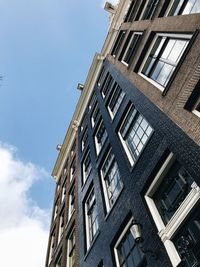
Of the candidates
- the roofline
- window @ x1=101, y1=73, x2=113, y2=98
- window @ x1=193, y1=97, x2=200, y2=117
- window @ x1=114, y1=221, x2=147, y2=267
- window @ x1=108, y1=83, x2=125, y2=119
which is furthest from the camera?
the roofline

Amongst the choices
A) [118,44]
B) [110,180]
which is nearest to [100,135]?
[110,180]

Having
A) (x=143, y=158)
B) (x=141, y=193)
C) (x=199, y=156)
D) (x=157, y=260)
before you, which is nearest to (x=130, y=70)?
(x=143, y=158)

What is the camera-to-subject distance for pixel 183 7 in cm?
1009

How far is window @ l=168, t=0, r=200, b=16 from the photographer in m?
9.05

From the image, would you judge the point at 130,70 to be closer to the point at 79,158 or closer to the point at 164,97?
the point at 164,97

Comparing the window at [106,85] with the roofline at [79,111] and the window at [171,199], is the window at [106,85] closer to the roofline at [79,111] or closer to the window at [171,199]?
the roofline at [79,111]

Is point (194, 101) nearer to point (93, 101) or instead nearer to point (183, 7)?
point (183, 7)

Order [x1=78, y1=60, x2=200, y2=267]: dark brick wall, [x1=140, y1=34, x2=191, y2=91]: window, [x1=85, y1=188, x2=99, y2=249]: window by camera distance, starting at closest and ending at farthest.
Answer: [x1=78, y1=60, x2=200, y2=267]: dark brick wall, [x1=140, y1=34, x2=191, y2=91]: window, [x1=85, y1=188, x2=99, y2=249]: window

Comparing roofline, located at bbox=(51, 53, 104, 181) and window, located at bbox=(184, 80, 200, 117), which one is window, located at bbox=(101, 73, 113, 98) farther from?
window, located at bbox=(184, 80, 200, 117)

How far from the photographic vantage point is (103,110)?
57.2 feet

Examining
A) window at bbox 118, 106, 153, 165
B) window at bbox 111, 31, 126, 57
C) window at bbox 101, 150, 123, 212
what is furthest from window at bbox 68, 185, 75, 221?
window at bbox 111, 31, 126, 57

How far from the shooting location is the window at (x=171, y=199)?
6402 mm

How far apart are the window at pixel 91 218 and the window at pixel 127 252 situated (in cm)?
289

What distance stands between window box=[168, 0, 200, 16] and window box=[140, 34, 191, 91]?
83 cm
